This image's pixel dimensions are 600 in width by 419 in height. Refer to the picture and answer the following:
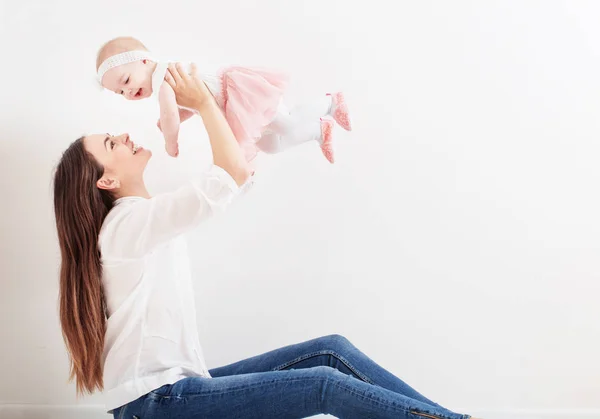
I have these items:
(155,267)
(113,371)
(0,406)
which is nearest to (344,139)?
(155,267)

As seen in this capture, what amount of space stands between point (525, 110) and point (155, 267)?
1.31 m

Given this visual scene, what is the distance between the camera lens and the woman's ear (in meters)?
1.67

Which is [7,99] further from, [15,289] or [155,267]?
[155,267]

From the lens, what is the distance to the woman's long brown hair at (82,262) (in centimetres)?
162

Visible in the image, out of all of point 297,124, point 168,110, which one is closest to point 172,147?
point 168,110

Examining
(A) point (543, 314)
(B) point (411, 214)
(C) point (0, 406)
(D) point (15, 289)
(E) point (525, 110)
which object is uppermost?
(E) point (525, 110)

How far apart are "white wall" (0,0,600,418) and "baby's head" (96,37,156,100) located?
0.45 m

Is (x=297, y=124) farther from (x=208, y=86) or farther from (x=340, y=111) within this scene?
(x=208, y=86)

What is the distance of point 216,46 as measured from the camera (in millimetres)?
2123

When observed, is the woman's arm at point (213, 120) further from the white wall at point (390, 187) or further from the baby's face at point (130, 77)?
the white wall at point (390, 187)

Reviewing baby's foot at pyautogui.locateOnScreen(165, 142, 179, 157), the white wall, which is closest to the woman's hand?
baby's foot at pyautogui.locateOnScreen(165, 142, 179, 157)

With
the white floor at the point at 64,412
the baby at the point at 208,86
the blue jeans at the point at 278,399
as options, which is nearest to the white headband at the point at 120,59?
the baby at the point at 208,86

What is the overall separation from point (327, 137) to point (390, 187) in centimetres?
42

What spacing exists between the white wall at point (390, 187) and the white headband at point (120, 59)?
0.46m
